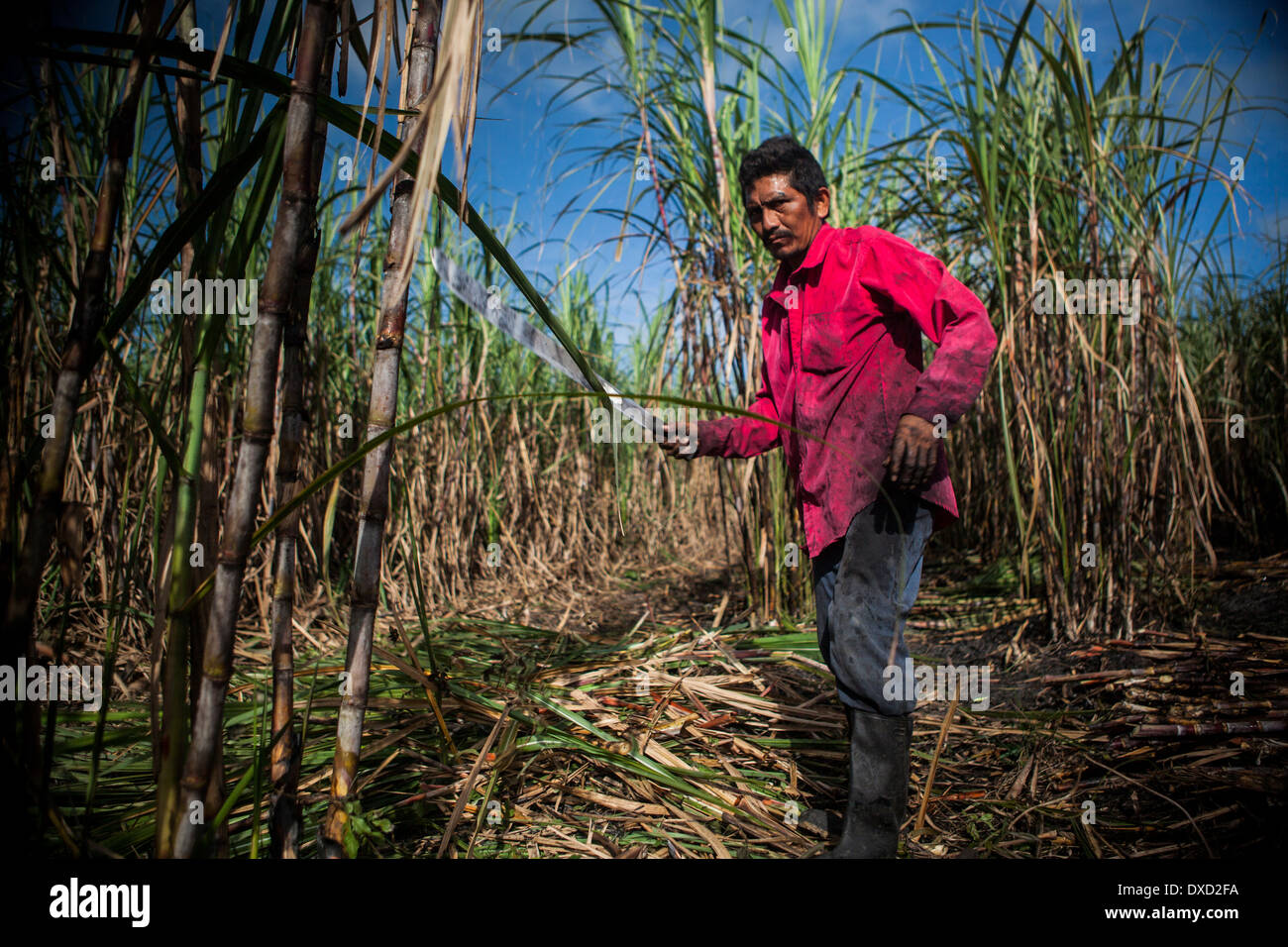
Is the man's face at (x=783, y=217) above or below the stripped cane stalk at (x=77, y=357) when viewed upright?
above

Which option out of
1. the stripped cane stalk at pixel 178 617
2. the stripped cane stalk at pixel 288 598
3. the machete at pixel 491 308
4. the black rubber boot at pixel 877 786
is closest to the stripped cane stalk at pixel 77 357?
the stripped cane stalk at pixel 178 617

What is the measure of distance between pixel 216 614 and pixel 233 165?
471mm

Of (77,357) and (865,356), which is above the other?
(865,356)

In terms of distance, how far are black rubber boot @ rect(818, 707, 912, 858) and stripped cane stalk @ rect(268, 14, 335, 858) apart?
0.96 meters

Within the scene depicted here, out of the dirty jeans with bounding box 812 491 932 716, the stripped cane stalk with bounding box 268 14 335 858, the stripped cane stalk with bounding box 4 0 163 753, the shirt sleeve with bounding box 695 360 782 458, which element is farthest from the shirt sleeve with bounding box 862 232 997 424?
the stripped cane stalk with bounding box 4 0 163 753

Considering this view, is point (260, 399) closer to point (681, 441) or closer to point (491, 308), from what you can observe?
point (491, 308)

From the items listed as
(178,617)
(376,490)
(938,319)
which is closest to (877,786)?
(938,319)

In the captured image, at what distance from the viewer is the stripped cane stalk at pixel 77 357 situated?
0.62 meters

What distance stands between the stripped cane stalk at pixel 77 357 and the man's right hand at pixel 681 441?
1035mm

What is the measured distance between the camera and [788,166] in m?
1.50

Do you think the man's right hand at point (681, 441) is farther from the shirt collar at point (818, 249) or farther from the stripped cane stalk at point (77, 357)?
the stripped cane stalk at point (77, 357)

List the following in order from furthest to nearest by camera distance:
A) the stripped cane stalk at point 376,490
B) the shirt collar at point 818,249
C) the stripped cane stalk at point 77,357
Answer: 1. the shirt collar at point 818,249
2. the stripped cane stalk at point 376,490
3. the stripped cane stalk at point 77,357

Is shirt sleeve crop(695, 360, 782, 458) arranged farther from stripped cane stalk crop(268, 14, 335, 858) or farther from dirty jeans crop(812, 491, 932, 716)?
stripped cane stalk crop(268, 14, 335, 858)

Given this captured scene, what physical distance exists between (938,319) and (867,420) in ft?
0.82
